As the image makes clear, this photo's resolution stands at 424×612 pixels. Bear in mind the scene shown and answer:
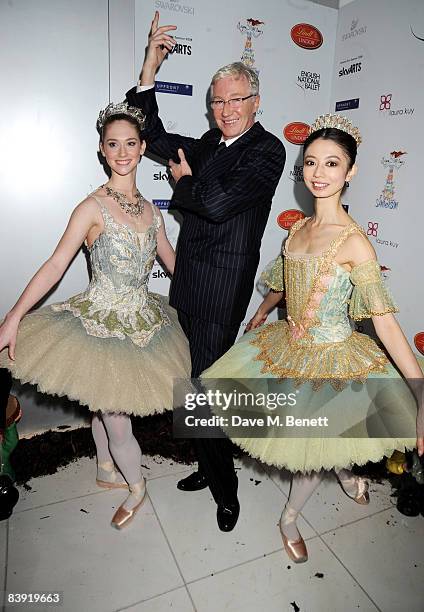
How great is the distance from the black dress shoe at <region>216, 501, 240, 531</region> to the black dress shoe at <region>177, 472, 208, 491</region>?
1.16 ft

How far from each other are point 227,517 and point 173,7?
3382 mm

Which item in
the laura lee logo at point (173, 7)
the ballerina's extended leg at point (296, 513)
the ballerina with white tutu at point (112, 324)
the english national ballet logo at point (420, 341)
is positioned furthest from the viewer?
the english national ballet logo at point (420, 341)

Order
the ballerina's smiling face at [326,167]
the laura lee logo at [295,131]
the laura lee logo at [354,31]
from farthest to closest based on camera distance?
the laura lee logo at [295,131] → the laura lee logo at [354,31] → the ballerina's smiling face at [326,167]

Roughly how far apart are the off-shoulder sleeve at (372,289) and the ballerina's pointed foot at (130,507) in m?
1.76

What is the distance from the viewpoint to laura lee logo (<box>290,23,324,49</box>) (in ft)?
11.1

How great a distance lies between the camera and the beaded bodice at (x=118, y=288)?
2.29 metres

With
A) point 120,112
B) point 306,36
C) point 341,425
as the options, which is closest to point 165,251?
point 120,112

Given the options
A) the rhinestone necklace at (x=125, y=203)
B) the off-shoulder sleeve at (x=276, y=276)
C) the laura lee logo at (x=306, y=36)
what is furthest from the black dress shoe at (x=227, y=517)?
the laura lee logo at (x=306, y=36)

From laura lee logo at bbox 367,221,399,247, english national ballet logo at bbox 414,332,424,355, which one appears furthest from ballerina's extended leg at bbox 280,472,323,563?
laura lee logo at bbox 367,221,399,247

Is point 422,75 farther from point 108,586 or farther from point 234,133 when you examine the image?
point 108,586

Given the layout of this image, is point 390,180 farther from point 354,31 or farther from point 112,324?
point 112,324

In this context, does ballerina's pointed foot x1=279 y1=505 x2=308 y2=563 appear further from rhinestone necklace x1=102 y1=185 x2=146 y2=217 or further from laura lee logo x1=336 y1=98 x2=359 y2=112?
laura lee logo x1=336 y1=98 x2=359 y2=112

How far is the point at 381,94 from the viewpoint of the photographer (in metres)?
3.16

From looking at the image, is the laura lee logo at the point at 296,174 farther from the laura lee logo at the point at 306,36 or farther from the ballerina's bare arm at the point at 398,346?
the ballerina's bare arm at the point at 398,346
